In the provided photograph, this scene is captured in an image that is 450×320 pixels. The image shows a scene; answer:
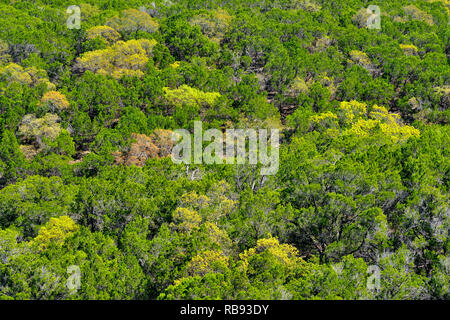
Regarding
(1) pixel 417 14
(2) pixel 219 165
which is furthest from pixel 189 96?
(1) pixel 417 14

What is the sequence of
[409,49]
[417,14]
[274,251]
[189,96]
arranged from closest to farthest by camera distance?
[274,251] < [189,96] < [409,49] < [417,14]

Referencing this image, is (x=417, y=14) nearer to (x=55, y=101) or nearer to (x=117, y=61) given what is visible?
(x=117, y=61)

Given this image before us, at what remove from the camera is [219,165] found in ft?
153

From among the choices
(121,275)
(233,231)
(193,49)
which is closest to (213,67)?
(193,49)

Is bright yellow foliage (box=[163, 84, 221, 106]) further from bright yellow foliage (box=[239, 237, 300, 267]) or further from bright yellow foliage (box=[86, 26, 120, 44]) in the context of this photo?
bright yellow foliage (box=[239, 237, 300, 267])

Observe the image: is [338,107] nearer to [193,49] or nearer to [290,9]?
[193,49]

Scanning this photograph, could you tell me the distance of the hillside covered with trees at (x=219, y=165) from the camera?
31.1 metres

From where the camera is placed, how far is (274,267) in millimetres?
30406

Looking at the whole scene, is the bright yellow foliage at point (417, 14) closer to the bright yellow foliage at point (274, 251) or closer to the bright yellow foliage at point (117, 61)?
the bright yellow foliage at point (117, 61)

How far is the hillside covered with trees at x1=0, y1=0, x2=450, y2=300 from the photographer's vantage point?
1225 inches

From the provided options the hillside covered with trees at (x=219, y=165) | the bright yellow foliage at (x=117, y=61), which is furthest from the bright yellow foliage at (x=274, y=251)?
the bright yellow foliage at (x=117, y=61)

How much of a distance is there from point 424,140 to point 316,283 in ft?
87.8

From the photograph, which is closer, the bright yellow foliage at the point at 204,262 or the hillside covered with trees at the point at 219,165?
the hillside covered with trees at the point at 219,165

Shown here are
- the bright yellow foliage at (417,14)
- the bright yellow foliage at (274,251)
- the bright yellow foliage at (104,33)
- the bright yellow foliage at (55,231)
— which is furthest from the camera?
the bright yellow foliage at (417,14)
